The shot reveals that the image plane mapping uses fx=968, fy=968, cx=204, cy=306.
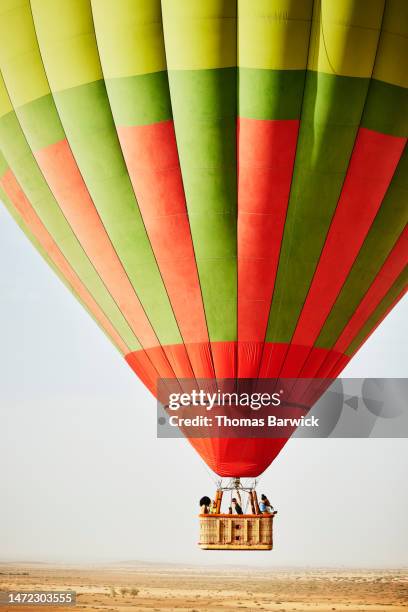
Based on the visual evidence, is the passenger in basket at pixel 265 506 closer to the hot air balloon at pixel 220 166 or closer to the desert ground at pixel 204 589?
the hot air balloon at pixel 220 166

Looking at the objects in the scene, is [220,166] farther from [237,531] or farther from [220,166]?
[237,531]

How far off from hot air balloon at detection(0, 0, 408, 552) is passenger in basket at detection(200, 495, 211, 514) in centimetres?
37

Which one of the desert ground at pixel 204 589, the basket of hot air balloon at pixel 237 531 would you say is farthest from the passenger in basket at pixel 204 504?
the desert ground at pixel 204 589

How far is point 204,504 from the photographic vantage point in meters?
10.7

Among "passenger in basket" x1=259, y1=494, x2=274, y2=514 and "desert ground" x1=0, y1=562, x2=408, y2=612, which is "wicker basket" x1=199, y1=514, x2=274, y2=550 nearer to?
"passenger in basket" x1=259, y1=494, x2=274, y2=514

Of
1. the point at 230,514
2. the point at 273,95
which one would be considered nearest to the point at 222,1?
the point at 273,95

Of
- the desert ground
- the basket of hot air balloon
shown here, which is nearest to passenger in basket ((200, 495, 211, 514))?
the basket of hot air balloon

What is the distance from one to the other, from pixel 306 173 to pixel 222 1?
1.93 metres

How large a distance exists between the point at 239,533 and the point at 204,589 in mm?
28123

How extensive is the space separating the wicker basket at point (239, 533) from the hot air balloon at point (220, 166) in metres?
0.58

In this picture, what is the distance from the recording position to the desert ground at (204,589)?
2873 cm

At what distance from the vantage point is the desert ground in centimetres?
2873

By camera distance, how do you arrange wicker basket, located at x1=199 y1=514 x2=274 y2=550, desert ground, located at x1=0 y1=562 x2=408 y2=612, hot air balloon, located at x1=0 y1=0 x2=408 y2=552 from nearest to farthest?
hot air balloon, located at x1=0 y1=0 x2=408 y2=552 < wicker basket, located at x1=199 y1=514 x2=274 y2=550 < desert ground, located at x1=0 y1=562 x2=408 y2=612

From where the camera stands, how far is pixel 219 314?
10492 millimetres
